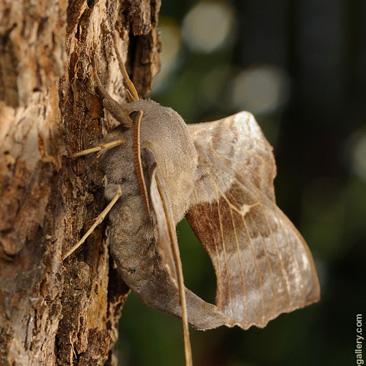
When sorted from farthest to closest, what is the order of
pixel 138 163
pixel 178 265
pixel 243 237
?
pixel 243 237, pixel 138 163, pixel 178 265

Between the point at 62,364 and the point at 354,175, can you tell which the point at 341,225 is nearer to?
the point at 354,175

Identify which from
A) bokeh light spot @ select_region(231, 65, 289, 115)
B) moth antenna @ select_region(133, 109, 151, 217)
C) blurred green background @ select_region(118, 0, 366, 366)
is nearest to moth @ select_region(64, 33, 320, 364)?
moth antenna @ select_region(133, 109, 151, 217)

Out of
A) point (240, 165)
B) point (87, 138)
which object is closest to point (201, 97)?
point (240, 165)

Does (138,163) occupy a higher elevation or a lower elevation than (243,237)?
higher

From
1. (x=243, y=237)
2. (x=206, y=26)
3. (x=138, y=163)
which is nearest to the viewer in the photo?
(x=138, y=163)

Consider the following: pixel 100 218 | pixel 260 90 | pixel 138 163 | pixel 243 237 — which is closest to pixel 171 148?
pixel 138 163

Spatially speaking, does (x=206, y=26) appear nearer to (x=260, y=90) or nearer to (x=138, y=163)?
(x=260, y=90)

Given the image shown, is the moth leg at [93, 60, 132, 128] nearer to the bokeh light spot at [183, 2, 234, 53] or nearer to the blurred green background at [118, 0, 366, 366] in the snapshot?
the blurred green background at [118, 0, 366, 366]
